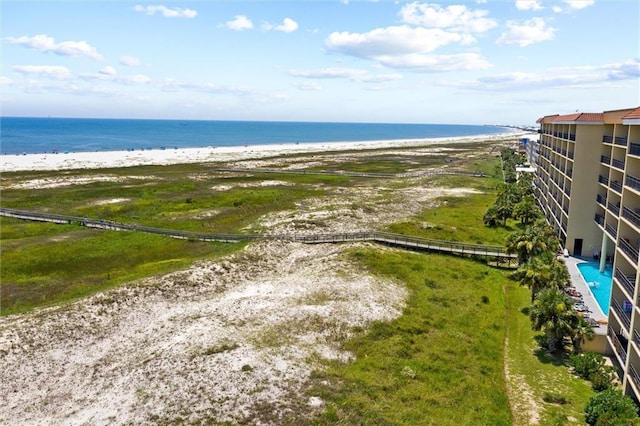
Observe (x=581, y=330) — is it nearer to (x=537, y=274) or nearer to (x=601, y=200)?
(x=537, y=274)

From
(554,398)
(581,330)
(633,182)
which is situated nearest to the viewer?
(554,398)

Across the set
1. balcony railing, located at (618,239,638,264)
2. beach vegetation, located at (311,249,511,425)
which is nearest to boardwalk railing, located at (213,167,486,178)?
beach vegetation, located at (311,249,511,425)

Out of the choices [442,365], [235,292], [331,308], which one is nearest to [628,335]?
[442,365]

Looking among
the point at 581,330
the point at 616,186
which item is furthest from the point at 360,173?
the point at 581,330

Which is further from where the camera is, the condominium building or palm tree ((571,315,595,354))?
palm tree ((571,315,595,354))

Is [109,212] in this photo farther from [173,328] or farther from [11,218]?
[173,328]

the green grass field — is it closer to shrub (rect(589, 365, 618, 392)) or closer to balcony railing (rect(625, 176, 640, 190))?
shrub (rect(589, 365, 618, 392))

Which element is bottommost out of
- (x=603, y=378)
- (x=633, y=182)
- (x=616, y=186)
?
(x=603, y=378)
